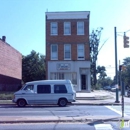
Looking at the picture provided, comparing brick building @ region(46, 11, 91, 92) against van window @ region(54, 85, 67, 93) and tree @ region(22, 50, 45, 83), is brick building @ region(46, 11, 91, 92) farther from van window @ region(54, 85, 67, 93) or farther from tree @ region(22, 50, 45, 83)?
tree @ region(22, 50, 45, 83)

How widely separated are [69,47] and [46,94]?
1760 cm

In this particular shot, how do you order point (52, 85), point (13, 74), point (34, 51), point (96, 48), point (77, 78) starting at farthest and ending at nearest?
point (34, 51), point (96, 48), point (13, 74), point (77, 78), point (52, 85)

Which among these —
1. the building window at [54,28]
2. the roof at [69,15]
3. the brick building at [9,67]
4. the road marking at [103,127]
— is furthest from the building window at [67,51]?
the road marking at [103,127]

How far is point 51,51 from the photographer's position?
4297 centimetres

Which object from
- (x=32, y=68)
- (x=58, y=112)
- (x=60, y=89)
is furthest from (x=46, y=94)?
(x=32, y=68)

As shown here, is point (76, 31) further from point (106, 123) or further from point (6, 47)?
point (106, 123)

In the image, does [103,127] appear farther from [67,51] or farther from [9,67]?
[9,67]

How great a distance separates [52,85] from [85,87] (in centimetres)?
1732

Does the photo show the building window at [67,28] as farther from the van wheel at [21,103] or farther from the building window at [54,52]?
the van wheel at [21,103]

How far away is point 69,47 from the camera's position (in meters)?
43.2

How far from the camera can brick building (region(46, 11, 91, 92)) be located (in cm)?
4262

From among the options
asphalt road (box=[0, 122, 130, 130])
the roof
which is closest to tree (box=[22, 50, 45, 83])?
the roof

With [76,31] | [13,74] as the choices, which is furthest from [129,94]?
[13,74]

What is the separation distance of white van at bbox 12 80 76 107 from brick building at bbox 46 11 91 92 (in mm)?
15975
